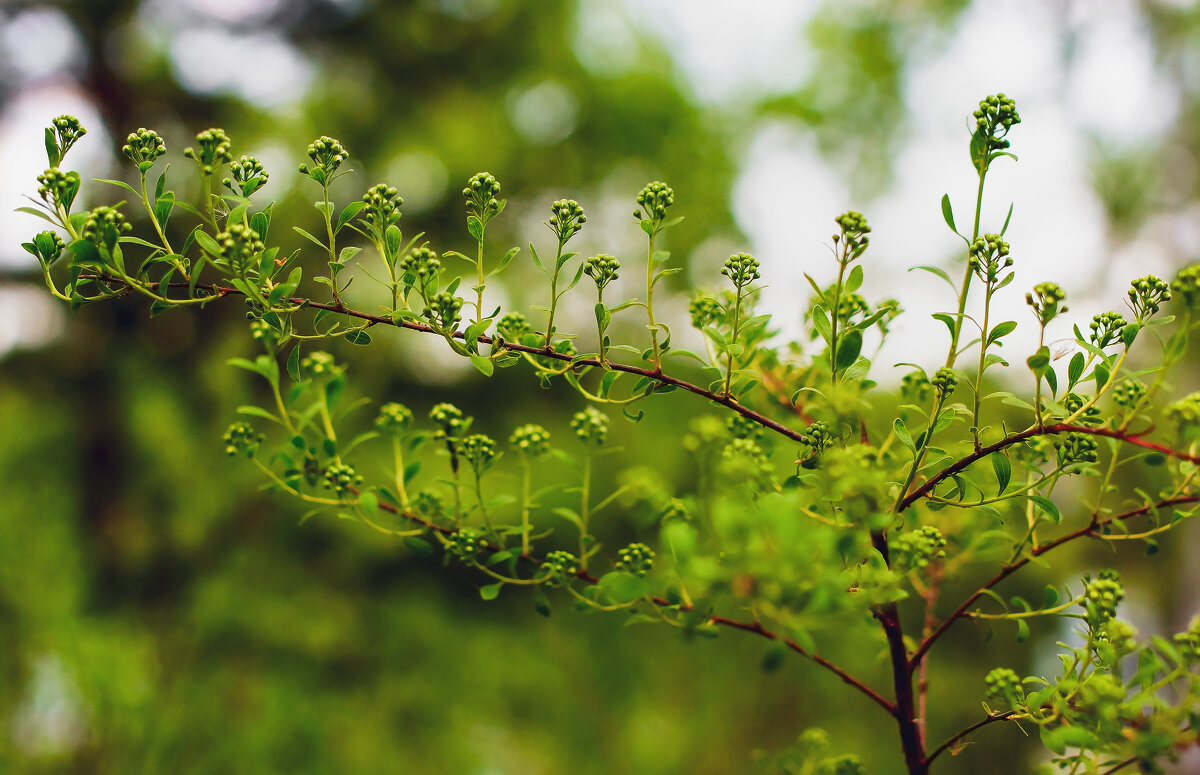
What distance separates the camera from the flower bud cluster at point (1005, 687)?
0.52 meters

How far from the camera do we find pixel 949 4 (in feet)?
13.0

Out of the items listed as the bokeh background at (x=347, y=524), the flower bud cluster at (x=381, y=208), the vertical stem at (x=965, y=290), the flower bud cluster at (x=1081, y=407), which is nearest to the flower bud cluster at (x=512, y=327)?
the flower bud cluster at (x=381, y=208)

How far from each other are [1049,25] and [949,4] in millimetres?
649

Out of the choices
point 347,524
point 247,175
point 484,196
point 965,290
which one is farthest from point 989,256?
point 347,524

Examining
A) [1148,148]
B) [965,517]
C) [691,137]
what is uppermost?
[1148,148]

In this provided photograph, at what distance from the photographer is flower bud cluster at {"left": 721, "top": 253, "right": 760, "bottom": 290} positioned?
0.52m

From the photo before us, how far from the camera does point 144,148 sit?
49 centimetres

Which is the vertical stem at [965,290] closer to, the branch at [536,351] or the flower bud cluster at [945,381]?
the flower bud cluster at [945,381]

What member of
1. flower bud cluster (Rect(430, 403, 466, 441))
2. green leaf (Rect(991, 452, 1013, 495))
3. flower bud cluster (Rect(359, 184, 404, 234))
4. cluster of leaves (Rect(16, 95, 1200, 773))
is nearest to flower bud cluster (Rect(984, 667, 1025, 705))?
cluster of leaves (Rect(16, 95, 1200, 773))

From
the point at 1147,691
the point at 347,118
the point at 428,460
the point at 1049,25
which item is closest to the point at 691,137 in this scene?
the point at 347,118

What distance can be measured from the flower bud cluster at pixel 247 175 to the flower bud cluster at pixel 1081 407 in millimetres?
621

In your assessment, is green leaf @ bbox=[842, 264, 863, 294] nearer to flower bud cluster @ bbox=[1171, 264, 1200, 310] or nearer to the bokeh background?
flower bud cluster @ bbox=[1171, 264, 1200, 310]

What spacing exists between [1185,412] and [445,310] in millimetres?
503

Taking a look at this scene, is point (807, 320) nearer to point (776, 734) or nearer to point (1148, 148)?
point (776, 734)
